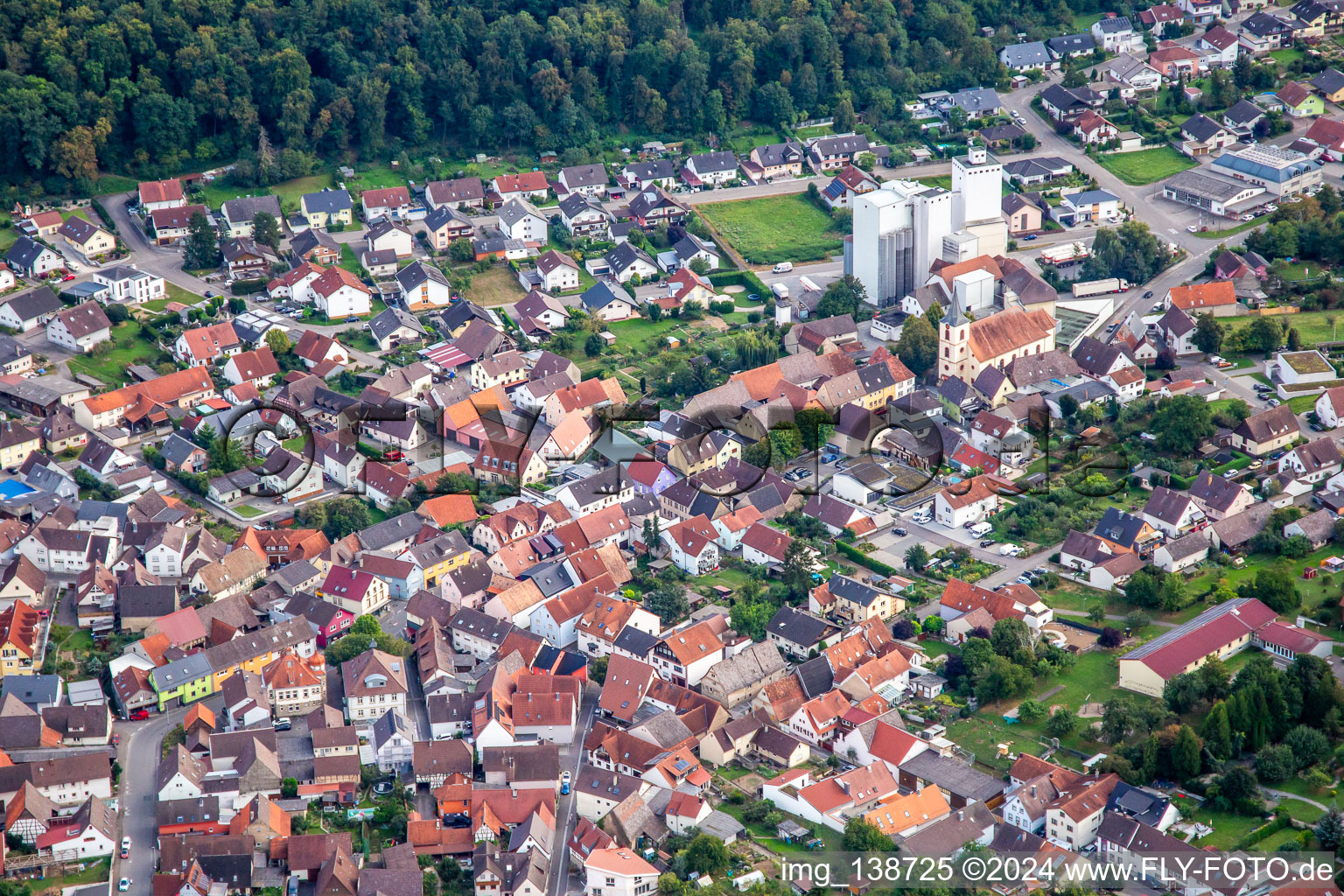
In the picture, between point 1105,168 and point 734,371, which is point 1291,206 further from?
point 734,371

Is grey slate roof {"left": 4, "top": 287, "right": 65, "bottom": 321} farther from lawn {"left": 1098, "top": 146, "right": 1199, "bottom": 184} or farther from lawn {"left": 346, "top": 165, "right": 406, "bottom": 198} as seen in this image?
lawn {"left": 1098, "top": 146, "right": 1199, "bottom": 184}

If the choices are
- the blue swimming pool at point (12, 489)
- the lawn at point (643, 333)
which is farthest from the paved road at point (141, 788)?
the lawn at point (643, 333)

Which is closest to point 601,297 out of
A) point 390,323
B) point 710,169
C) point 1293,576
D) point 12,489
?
point 390,323

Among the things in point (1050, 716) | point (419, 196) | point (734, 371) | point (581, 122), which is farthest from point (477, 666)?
point (581, 122)

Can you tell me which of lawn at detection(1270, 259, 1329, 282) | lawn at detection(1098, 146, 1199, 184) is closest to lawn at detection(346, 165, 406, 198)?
lawn at detection(1098, 146, 1199, 184)

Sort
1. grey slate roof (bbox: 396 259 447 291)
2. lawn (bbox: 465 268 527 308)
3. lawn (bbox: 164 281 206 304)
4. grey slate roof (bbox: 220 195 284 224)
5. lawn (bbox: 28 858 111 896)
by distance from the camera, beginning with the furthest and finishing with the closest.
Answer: grey slate roof (bbox: 220 195 284 224)
lawn (bbox: 465 268 527 308)
grey slate roof (bbox: 396 259 447 291)
lawn (bbox: 164 281 206 304)
lawn (bbox: 28 858 111 896)

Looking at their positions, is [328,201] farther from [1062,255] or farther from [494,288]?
[1062,255]
